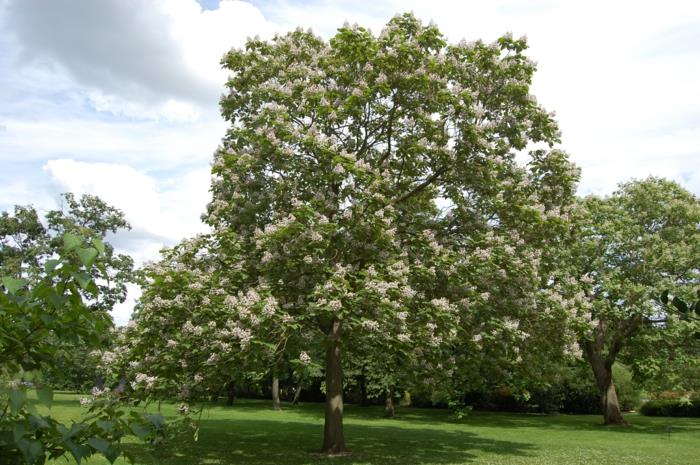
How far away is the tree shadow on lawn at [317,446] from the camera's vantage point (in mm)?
18047

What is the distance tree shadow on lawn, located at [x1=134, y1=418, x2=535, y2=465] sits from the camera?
18047 mm

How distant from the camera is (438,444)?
23266 mm

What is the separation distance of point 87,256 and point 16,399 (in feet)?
2.17

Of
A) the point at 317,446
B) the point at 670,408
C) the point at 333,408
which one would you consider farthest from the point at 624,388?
the point at 333,408

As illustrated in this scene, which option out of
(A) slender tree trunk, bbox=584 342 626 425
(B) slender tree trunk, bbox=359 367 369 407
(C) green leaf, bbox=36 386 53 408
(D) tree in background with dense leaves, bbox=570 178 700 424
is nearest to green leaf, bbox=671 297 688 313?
(C) green leaf, bbox=36 386 53 408

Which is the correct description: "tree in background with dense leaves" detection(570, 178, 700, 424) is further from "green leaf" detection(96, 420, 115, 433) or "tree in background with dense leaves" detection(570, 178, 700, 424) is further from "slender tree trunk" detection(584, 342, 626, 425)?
"green leaf" detection(96, 420, 115, 433)

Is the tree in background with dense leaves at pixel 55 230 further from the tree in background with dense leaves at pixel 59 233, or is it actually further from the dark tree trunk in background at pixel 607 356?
the dark tree trunk in background at pixel 607 356

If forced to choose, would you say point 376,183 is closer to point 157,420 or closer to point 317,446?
point 317,446

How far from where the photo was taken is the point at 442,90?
1738 centimetres

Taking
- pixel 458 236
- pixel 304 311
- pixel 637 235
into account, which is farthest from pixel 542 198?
pixel 637 235

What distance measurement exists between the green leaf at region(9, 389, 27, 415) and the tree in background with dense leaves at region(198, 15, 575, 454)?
1105 centimetres

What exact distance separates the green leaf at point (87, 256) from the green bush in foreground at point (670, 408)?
169 ft

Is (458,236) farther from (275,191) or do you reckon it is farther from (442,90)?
(275,191)

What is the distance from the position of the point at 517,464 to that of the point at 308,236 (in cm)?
980
